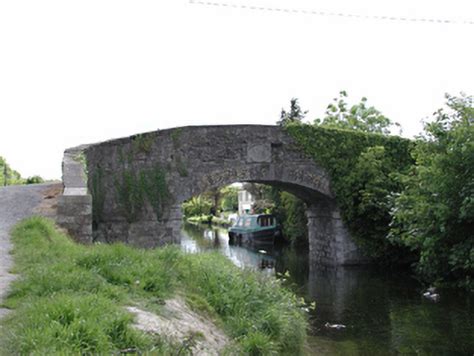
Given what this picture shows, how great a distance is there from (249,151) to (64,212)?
316 inches

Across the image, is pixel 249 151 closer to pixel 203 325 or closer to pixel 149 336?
pixel 203 325

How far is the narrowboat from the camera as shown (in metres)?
27.1

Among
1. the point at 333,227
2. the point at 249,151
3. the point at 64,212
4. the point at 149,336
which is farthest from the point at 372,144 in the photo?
the point at 149,336

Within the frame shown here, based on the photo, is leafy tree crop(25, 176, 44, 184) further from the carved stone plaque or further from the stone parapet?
the stone parapet

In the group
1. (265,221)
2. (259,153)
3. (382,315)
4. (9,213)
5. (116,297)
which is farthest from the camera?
(265,221)

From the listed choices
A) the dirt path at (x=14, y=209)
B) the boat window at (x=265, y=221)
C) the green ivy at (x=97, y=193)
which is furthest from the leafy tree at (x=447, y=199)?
the boat window at (x=265, y=221)

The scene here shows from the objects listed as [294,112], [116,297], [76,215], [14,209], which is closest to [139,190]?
[14,209]

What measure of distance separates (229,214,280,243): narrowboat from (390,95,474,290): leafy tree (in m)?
16.9

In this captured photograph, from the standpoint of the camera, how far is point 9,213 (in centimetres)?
895

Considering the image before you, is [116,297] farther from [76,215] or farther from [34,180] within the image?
[34,180]

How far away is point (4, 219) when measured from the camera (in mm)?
8398

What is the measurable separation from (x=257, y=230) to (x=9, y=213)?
1897 centimetres

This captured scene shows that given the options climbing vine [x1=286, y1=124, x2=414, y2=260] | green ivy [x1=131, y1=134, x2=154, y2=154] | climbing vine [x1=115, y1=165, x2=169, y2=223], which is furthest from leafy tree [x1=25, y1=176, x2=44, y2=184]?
climbing vine [x1=286, y1=124, x2=414, y2=260]

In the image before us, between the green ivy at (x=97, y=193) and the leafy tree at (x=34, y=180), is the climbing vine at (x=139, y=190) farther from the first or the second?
the leafy tree at (x=34, y=180)
